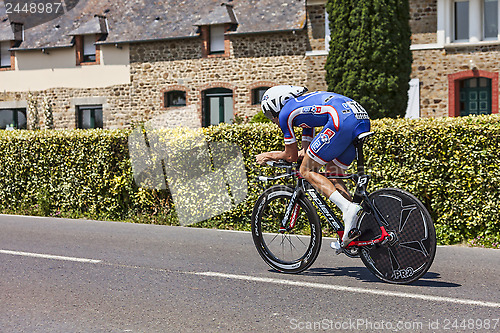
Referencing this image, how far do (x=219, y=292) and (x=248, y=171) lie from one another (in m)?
4.46

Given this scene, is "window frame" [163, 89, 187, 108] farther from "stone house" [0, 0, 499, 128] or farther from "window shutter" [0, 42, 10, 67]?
"window shutter" [0, 42, 10, 67]

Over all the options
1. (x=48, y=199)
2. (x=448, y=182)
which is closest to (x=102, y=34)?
(x=48, y=199)

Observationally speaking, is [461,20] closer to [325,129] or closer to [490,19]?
[490,19]

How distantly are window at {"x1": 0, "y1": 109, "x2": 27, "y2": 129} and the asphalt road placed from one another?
78.8 feet

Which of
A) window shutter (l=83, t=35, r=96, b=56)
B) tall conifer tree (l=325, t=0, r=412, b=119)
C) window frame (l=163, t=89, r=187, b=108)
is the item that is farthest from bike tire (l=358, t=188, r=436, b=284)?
window shutter (l=83, t=35, r=96, b=56)

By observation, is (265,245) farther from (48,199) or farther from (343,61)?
(343,61)

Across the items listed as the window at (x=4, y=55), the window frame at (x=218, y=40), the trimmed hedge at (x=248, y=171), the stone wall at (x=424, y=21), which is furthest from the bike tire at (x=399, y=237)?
the window at (x=4, y=55)

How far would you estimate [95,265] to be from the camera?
7.17m

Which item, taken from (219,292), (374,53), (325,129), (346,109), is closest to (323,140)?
(325,129)

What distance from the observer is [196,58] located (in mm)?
27172

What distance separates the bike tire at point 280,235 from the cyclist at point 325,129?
0.36 metres

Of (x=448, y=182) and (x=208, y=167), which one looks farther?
(x=208, y=167)

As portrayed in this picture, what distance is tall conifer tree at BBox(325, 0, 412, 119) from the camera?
19531 millimetres

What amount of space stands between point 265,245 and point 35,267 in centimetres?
248
